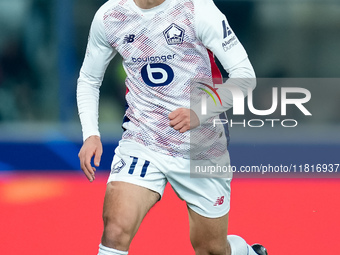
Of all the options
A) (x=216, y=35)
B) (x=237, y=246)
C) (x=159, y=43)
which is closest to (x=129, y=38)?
(x=159, y=43)

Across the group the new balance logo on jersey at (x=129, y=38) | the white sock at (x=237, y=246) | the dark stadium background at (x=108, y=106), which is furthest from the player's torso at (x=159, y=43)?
the dark stadium background at (x=108, y=106)

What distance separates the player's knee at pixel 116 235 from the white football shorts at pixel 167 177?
27 cm

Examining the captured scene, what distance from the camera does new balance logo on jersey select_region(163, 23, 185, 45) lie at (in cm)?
366

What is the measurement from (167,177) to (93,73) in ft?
2.14

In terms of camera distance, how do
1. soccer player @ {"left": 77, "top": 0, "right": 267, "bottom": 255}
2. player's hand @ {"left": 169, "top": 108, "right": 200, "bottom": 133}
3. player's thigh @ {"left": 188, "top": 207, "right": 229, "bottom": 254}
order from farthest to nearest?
player's thigh @ {"left": 188, "top": 207, "right": 229, "bottom": 254} < soccer player @ {"left": 77, "top": 0, "right": 267, "bottom": 255} < player's hand @ {"left": 169, "top": 108, "right": 200, "bottom": 133}

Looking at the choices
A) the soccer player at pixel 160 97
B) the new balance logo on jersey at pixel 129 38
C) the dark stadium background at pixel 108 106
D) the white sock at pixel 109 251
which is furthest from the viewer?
the dark stadium background at pixel 108 106

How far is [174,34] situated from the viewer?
3.67 metres

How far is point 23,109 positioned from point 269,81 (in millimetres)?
2742

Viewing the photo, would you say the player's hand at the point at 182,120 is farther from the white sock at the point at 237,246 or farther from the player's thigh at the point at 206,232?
the white sock at the point at 237,246

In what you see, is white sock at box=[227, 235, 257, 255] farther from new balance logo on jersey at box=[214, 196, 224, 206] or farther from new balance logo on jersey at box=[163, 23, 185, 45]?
new balance logo on jersey at box=[163, 23, 185, 45]

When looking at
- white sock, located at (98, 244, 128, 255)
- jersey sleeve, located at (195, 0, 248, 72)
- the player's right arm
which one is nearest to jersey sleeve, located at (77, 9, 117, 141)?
the player's right arm

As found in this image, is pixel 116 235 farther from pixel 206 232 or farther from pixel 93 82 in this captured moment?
pixel 93 82

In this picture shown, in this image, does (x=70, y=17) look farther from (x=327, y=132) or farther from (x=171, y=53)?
(x=171, y=53)

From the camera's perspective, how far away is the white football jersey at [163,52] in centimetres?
365
